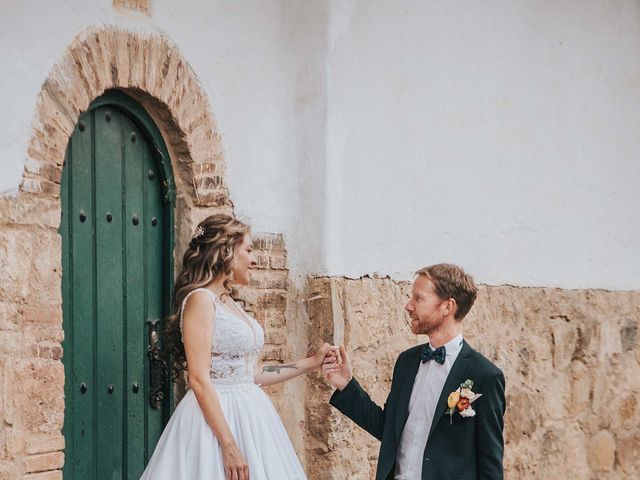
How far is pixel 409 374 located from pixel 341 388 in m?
0.43

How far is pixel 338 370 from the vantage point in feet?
17.5

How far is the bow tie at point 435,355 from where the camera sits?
481 centimetres

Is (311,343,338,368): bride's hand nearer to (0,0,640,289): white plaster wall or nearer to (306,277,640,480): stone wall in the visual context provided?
(306,277,640,480): stone wall

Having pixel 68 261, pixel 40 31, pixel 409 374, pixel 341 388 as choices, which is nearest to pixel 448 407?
pixel 409 374

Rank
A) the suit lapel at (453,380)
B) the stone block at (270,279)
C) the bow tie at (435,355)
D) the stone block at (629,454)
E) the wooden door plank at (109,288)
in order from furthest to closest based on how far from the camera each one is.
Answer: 1. the stone block at (629,454)
2. the stone block at (270,279)
3. the wooden door plank at (109,288)
4. the bow tie at (435,355)
5. the suit lapel at (453,380)

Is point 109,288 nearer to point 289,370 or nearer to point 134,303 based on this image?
point 134,303

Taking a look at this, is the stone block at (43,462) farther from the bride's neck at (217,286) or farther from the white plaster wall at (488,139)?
the white plaster wall at (488,139)

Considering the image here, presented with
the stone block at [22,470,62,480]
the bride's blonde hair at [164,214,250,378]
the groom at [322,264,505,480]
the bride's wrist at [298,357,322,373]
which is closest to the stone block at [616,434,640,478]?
the bride's wrist at [298,357,322,373]

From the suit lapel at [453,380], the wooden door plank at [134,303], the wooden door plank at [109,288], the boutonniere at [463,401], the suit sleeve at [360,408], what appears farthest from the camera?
the wooden door plank at [134,303]

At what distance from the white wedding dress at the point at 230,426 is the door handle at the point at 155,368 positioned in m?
0.75

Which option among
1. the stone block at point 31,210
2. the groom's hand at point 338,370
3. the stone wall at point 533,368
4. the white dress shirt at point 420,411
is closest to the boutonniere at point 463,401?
the white dress shirt at point 420,411

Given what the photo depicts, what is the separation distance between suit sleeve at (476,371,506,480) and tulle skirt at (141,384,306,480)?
88 centimetres

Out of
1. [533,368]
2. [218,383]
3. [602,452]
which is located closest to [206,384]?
[218,383]

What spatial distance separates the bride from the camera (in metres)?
4.73
